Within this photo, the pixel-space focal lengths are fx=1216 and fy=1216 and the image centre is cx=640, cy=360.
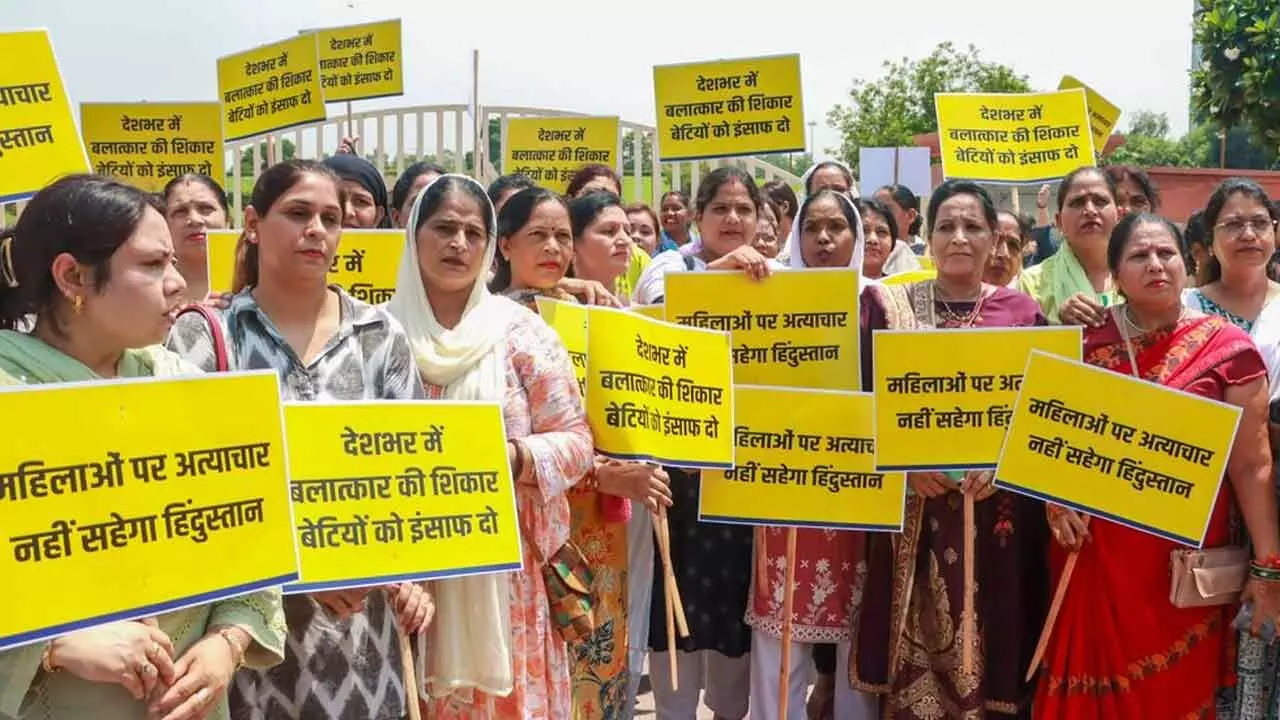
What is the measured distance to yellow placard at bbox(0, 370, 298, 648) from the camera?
6.77ft

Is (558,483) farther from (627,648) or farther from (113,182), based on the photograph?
(113,182)

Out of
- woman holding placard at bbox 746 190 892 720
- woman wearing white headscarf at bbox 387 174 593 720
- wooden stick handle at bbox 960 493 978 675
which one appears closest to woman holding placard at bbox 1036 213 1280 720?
wooden stick handle at bbox 960 493 978 675

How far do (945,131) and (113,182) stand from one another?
4865 millimetres

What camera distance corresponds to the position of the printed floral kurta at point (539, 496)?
10.6ft

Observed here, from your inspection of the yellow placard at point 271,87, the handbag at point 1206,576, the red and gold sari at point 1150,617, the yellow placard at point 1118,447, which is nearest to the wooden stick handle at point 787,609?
the yellow placard at point 1118,447

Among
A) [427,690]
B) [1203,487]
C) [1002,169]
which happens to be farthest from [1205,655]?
[1002,169]

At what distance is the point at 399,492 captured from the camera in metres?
2.76

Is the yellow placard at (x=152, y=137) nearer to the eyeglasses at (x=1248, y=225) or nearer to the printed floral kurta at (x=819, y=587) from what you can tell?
the printed floral kurta at (x=819, y=587)

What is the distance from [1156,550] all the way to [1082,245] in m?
1.45

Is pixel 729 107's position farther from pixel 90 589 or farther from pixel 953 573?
pixel 90 589

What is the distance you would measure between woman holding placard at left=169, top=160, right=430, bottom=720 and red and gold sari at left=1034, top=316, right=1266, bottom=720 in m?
2.22

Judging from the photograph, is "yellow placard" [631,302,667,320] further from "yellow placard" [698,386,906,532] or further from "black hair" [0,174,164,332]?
"black hair" [0,174,164,332]

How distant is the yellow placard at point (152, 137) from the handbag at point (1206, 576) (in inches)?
184

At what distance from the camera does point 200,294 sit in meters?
4.74
